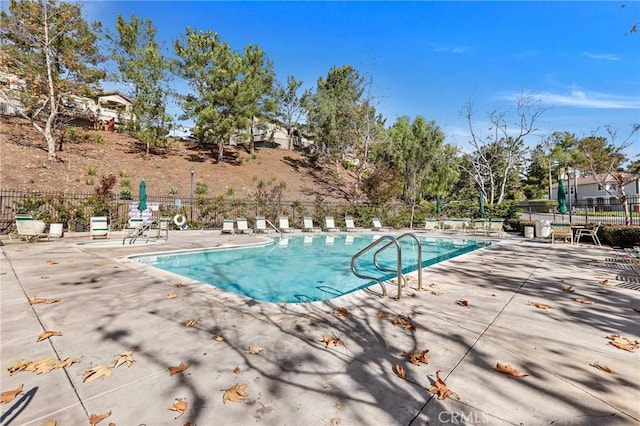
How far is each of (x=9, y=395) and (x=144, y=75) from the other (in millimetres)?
27921

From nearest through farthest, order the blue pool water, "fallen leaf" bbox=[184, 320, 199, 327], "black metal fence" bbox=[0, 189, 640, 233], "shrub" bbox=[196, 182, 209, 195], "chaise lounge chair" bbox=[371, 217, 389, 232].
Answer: "fallen leaf" bbox=[184, 320, 199, 327] → the blue pool water → "black metal fence" bbox=[0, 189, 640, 233] → "chaise lounge chair" bbox=[371, 217, 389, 232] → "shrub" bbox=[196, 182, 209, 195]

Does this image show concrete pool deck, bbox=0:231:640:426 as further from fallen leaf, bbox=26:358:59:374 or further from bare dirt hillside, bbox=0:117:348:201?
bare dirt hillside, bbox=0:117:348:201

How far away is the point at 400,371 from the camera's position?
2215 millimetres

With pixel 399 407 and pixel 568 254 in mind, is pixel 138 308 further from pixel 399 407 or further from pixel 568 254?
→ pixel 568 254

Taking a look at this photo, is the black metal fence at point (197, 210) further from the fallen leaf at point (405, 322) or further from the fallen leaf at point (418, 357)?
the fallen leaf at point (418, 357)

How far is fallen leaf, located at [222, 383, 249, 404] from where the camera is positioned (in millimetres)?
1891

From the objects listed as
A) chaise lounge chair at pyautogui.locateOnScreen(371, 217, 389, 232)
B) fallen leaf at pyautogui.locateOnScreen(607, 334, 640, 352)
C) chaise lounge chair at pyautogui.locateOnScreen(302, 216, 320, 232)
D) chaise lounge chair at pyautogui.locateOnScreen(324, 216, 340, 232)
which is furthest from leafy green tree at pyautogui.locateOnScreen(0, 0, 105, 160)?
fallen leaf at pyautogui.locateOnScreen(607, 334, 640, 352)

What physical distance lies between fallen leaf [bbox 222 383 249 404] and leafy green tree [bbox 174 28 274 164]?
24188 mm

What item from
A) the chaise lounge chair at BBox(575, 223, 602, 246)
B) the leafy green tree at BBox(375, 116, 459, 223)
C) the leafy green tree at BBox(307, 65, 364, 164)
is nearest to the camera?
the chaise lounge chair at BBox(575, 223, 602, 246)

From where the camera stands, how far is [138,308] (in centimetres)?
358

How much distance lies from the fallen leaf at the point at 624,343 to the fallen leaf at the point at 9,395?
185 inches

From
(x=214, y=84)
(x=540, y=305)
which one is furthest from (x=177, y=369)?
(x=214, y=84)

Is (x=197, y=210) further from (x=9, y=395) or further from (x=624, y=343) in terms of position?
(x=624, y=343)

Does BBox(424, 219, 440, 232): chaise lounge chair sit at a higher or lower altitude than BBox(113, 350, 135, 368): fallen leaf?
higher
